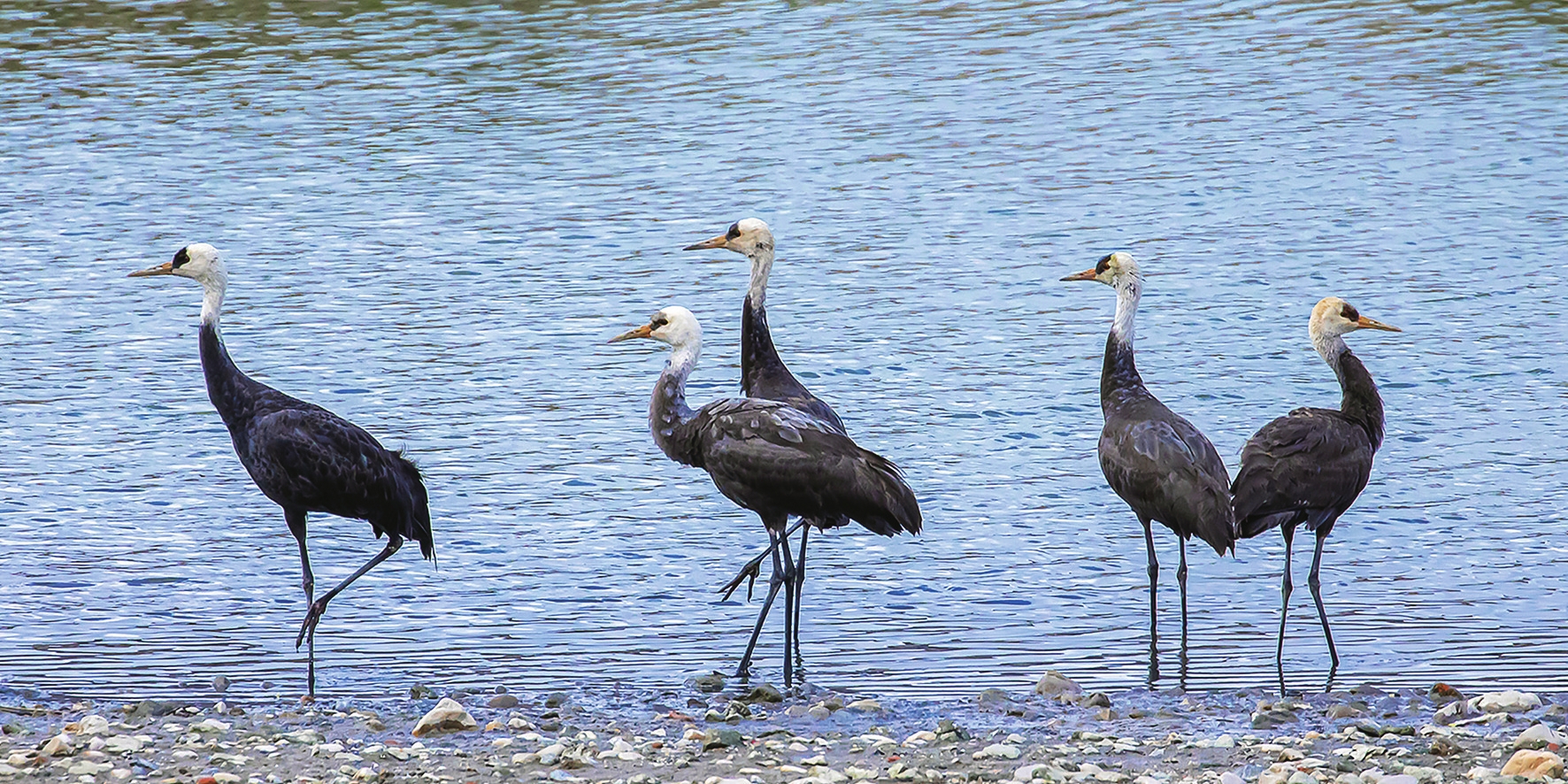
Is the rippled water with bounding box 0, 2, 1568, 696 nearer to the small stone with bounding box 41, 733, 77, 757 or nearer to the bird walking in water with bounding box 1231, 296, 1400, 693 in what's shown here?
the bird walking in water with bounding box 1231, 296, 1400, 693

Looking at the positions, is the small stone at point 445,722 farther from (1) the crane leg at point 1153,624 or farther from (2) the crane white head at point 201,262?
(2) the crane white head at point 201,262

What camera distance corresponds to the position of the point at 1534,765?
26.0ft

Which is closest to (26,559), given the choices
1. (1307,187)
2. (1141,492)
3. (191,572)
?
(191,572)

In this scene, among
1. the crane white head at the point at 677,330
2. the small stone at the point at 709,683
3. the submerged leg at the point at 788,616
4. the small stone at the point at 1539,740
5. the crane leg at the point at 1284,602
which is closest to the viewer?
the small stone at the point at 1539,740

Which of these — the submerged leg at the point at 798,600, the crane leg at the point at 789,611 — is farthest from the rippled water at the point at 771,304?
the crane leg at the point at 789,611

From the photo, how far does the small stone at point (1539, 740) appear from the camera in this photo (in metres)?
8.27

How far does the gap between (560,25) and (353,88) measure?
5.40m

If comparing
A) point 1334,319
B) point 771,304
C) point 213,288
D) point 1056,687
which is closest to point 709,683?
point 1056,687

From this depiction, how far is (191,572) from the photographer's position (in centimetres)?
1205

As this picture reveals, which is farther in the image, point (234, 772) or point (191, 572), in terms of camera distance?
point (191, 572)

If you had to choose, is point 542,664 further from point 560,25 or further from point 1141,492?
point 560,25

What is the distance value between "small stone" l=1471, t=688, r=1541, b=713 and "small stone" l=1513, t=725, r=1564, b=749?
0.53 meters

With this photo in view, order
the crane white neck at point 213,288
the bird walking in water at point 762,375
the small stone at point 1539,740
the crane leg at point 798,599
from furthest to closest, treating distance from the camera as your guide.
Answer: the crane white neck at point 213,288, the bird walking in water at point 762,375, the crane leg at point 798,599, the small stone at point 1539,740

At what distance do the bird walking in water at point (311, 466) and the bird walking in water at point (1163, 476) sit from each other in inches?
134
